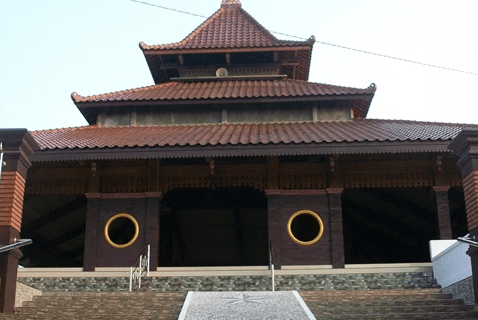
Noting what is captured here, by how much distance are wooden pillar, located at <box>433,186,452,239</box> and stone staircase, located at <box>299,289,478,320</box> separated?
3322 mm

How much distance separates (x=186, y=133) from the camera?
676 inches

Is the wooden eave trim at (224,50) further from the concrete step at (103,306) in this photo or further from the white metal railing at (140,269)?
the concrete step at (103,306)

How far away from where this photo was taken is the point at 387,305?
1122 cm

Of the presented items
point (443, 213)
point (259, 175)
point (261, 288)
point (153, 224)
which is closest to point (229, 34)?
point (259, 175)

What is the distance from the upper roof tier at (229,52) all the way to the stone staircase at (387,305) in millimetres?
10044

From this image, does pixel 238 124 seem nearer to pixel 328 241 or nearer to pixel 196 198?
pixel 196 198

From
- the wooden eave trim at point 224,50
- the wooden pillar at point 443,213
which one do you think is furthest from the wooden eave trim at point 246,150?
the wooden eave trim at point 224,50

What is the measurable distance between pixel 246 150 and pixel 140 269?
3485 mm

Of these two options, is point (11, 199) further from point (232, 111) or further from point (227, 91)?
point (227, 91)

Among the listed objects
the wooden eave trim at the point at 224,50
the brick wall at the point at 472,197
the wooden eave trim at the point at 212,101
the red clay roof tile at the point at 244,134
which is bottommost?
the brick wall at the point at 472,197

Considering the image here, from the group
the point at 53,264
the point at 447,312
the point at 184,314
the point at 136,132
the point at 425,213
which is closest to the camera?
the point at 184,314

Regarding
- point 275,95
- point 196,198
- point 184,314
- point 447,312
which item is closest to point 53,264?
point 196,198

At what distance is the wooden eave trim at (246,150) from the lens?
15188 millimetres

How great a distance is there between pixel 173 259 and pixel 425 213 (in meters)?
7.58
